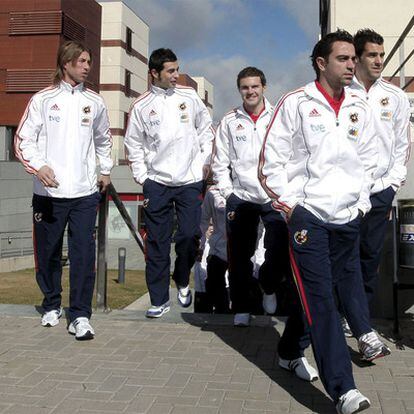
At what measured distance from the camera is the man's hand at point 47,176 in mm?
4383

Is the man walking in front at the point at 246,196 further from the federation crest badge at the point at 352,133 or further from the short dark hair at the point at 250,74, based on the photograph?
the federation crest badge at the point at 352,133

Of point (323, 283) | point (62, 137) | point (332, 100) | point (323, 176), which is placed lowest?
point (323, 283)

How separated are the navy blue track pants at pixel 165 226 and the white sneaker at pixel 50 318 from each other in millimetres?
824

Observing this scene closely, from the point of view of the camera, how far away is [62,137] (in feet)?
15.3

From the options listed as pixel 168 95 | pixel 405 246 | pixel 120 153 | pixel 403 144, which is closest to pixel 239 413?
pixel 405 246

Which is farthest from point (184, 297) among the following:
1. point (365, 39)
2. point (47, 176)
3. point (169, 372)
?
point (365, 39)

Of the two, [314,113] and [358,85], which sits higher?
[358,85]

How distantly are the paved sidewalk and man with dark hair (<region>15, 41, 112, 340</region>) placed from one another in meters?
0.40

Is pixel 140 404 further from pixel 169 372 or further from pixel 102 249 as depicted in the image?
pixel 102 249

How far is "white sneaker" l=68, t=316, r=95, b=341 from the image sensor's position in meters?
4.50

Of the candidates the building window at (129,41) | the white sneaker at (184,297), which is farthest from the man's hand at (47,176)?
the building window at (129,41)

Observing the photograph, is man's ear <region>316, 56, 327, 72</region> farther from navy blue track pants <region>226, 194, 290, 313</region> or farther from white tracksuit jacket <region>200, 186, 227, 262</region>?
white tracksuit jacket <region>200, 186, 227, 262</region>

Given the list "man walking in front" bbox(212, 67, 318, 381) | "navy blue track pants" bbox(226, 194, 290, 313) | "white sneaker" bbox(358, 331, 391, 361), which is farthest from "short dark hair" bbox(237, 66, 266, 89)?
"white sneaker" bbox(358, 331, 391, 361)

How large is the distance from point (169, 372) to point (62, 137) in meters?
2.04
